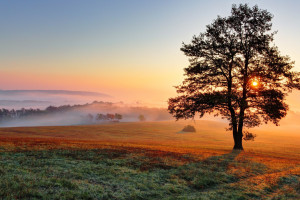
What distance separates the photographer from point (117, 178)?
12.3 metres

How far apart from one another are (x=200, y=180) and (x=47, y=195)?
8.26 meters

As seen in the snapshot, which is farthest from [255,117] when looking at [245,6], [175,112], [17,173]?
[17,173]

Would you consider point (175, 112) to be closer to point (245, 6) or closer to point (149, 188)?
point (245, 6)

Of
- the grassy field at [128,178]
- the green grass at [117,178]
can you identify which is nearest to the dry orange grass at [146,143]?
the grassy field at [128,178]

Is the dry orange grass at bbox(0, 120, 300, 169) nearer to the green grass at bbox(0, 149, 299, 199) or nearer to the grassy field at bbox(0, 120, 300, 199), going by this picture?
the grassy field at bbox(0, 120, 300, 199)

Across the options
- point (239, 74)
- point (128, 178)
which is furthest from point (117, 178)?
point (239, 74)

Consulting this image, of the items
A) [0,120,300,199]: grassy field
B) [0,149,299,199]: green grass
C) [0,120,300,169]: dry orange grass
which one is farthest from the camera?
[0,120,300,169]: dry orange grass

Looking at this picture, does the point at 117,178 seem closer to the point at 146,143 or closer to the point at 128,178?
the point at 128,178

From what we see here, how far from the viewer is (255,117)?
95.5ft

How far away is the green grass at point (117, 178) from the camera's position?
9680mm

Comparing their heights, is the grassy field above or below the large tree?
below

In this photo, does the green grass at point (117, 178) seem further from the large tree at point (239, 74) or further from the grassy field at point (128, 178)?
the large tree at point (239, 74)

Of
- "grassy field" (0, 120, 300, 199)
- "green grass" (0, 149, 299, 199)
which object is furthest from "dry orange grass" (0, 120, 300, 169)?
"green grass" (0, 149, 299, 199)

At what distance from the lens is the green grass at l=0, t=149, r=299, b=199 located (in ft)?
31.8
